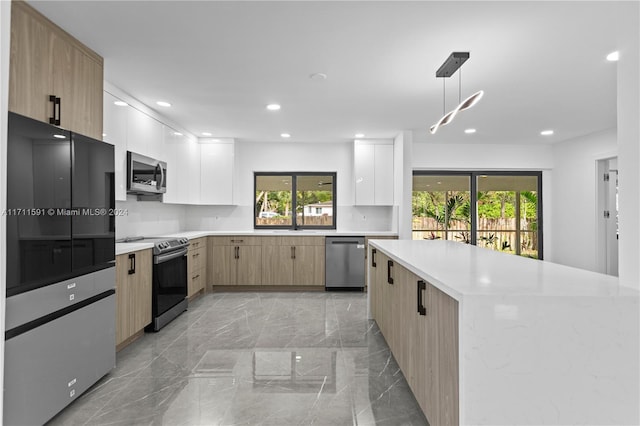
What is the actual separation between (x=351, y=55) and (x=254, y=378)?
2463 mm

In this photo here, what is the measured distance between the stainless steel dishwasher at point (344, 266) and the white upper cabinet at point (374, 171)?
86cm

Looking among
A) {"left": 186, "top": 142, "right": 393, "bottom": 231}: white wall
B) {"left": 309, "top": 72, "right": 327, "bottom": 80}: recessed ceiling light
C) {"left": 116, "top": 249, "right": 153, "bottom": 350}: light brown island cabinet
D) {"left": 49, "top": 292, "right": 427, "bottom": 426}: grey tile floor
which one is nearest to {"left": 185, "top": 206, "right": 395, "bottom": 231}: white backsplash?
{"left": 186, "top": 142, "right": 393, "bottom": 231}: white wall

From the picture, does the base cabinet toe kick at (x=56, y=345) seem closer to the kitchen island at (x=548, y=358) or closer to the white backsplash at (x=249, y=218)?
the kitchen island at (x=548, y=358)

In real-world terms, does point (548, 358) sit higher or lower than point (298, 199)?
lower

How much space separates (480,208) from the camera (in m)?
6.38

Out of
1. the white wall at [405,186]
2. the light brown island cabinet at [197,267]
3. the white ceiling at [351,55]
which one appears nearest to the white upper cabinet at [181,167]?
the white ceiling at [351,55]

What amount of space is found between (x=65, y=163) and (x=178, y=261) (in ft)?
7.02

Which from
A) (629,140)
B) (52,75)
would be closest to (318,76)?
(52,75)

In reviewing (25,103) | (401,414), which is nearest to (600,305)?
(401,414)

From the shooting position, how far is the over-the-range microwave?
3.46 metres

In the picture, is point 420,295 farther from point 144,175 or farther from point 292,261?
point 292,261

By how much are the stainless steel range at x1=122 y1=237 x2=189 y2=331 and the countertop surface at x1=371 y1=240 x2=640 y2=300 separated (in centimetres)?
247

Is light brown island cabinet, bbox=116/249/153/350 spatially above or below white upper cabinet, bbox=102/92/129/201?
below

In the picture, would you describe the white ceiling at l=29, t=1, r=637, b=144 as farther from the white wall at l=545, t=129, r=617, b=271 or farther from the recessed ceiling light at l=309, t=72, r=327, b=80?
the white wall at l=545, t=129, r=617, b=271
